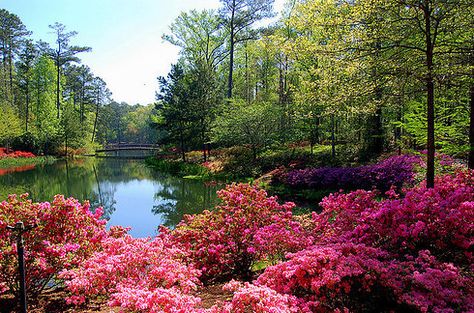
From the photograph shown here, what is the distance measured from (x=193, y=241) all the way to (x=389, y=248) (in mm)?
2918

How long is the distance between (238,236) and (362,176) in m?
7.84

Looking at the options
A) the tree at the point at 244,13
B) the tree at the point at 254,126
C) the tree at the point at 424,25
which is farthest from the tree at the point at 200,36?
the tree at the point at 424,25

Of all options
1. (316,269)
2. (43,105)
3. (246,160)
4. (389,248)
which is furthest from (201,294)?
(43,105)

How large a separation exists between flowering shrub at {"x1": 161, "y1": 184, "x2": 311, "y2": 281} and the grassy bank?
27717 millimetres

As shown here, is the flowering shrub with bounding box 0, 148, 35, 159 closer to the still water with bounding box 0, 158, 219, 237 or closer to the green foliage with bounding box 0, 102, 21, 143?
the green foliage with bounding box 0, 102, 21, 143

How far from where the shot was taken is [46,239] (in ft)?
13.7

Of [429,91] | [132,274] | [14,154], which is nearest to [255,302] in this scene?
[132,274]

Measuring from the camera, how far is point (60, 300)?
14.3 feet

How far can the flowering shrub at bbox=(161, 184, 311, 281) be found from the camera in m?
4.47

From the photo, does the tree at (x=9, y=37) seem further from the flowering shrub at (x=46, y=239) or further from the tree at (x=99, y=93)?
the flowering shrub at (x=46, y=239)

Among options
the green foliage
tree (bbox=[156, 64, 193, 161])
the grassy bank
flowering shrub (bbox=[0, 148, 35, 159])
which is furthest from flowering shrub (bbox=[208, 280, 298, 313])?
flowering shrub (bbox=[0, 148, 35, 159])

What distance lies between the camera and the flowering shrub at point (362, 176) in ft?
34.4

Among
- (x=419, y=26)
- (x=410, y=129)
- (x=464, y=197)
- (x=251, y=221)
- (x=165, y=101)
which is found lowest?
(x=251, y=221)

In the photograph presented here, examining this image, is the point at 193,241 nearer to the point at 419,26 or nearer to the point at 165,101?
the point at 419,26
